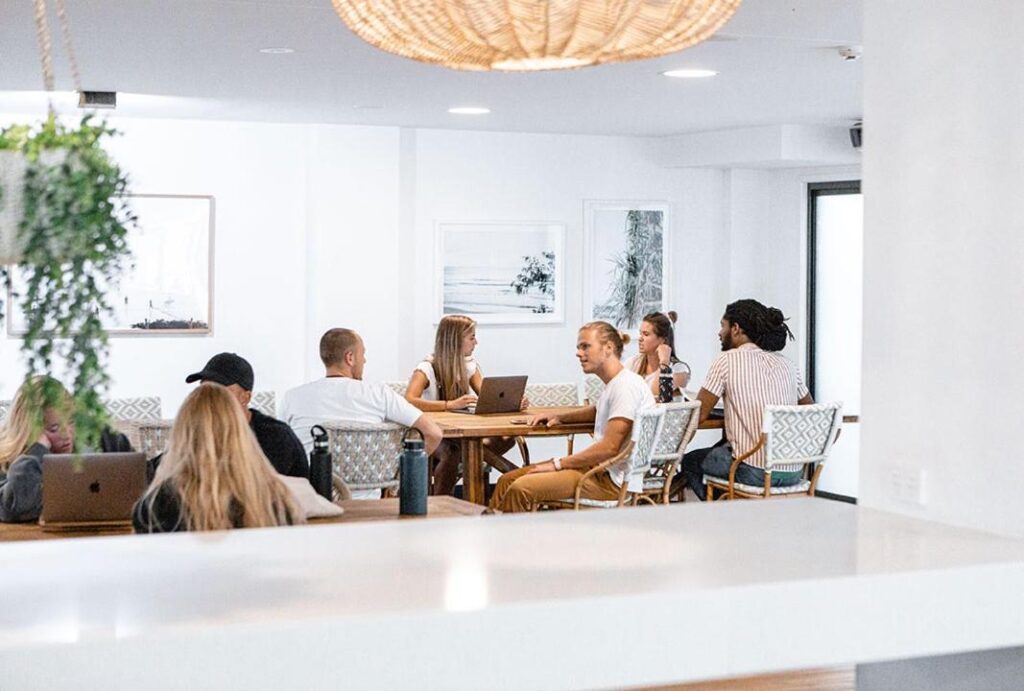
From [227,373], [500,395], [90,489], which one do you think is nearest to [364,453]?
[227,373]

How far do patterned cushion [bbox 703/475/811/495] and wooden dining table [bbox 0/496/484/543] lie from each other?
2.35m

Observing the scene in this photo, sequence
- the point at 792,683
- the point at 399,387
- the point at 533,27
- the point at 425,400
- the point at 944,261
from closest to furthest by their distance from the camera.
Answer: the point at 533,27, the point at 944,261, the point at 792,683, the point at 425,400, the point at 399,387

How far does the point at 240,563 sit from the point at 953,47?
1894 millimetres

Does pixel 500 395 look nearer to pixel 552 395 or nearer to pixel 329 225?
pixel 552 395

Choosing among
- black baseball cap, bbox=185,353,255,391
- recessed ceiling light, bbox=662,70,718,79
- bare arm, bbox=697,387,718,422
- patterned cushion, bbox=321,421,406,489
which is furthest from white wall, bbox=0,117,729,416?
black baseball cap, bbox=185,353,255,391

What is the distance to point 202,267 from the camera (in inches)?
358

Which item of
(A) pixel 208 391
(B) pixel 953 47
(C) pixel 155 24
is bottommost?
(A) pixel 208 391

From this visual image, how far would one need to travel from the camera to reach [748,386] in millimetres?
7367

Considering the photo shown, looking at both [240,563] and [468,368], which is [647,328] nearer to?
[468,368]

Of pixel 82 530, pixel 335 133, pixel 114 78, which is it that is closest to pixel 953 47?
pixel 82 530

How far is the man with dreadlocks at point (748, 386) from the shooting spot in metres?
7.28

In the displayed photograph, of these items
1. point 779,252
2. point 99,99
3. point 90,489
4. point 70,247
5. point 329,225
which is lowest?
point 90,489

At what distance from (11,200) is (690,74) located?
16.4 feet

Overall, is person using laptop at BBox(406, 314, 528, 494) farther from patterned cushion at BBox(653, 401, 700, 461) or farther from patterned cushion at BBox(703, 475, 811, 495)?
patterned cushion at BBox(703, 475, 811, 495)
